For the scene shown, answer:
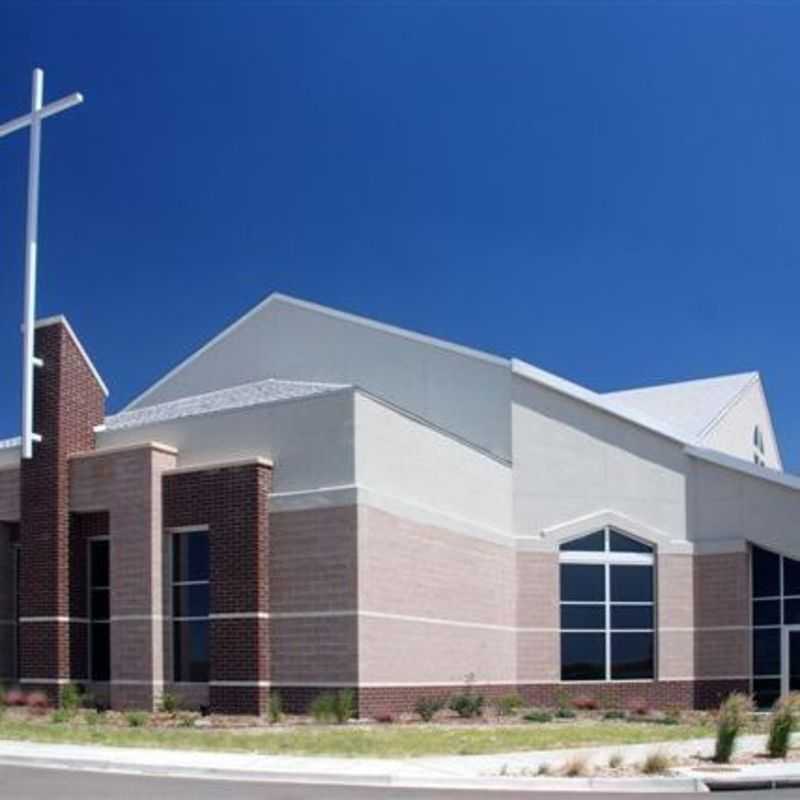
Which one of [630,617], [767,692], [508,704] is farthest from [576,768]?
[767,692]

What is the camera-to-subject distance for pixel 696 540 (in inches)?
1433

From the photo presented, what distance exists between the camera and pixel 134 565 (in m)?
29.9

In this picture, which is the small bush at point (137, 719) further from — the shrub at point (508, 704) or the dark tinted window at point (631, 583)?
the dark tinted window at point (631, 583)

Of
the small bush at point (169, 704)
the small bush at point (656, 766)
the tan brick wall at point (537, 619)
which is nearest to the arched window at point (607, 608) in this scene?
the tan brick wall at point (537, 619)

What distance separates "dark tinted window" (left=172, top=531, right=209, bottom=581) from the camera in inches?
1170

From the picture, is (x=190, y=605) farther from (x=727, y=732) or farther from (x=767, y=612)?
(x=767, y=612)

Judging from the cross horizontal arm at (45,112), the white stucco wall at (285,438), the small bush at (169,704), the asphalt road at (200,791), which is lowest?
the small bush at (169,704)

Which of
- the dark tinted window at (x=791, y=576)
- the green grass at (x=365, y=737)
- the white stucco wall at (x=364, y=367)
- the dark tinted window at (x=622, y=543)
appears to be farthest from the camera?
the dark tinted window at (x=622, y=543)

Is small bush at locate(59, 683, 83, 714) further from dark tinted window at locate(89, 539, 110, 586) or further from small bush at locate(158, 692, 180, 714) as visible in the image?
dark tinted window at locate(89, 539, 110, 586)

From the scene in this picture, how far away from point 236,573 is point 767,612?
592 inches

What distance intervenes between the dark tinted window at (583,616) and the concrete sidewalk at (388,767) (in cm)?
1480

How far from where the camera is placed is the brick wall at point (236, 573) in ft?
92.4

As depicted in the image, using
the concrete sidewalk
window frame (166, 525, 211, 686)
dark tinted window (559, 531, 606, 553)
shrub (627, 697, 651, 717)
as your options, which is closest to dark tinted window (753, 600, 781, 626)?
shrub (627, 697, 651, 717)

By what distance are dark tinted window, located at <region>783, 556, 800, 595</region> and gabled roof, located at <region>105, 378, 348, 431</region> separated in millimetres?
12758
